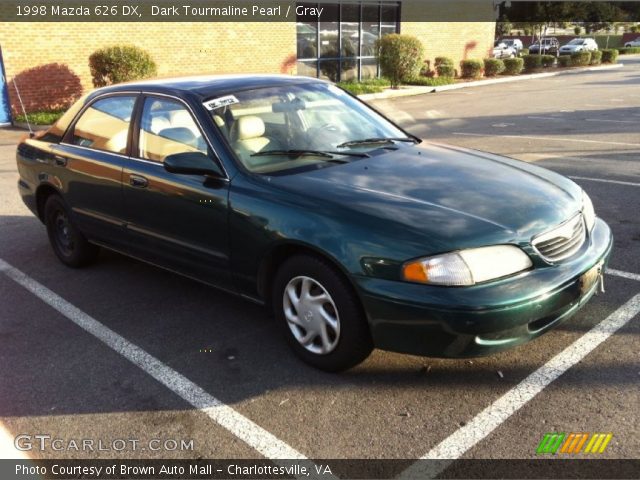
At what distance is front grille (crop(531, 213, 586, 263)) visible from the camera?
319 cm

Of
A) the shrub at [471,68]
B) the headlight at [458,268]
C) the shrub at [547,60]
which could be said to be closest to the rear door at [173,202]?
the headlight at [458,268]

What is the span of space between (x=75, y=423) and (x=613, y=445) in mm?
2540

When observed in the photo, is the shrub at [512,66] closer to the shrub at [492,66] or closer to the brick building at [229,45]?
the shrub at [492,66]

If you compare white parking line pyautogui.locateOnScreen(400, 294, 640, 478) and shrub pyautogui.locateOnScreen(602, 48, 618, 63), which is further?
shrub pyautogui.locateOnScreen(602, 48, 618, 63)

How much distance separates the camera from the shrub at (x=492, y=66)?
27892 mm

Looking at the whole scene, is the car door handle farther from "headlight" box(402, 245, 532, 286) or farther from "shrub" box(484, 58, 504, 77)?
"shrub" box(484, 58, 504, 77)

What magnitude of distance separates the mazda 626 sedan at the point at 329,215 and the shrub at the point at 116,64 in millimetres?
11122

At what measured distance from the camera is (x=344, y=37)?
22.1m

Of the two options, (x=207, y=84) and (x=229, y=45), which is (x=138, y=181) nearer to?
(x=207, y=84)

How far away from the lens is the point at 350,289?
3162 mm

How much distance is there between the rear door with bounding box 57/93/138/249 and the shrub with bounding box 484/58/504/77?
25.7 m

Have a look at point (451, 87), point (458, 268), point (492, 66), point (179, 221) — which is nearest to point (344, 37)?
point (451, 87)

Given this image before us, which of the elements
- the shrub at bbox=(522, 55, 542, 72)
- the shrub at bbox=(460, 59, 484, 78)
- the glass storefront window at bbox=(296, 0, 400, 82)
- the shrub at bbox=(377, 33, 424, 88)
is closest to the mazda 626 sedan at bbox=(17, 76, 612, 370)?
the glass storefront window at bbox=(296, 0, 400, 82)

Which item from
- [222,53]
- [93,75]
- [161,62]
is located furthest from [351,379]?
[222,53]
